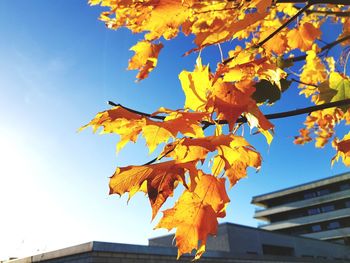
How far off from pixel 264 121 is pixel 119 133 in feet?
1.64

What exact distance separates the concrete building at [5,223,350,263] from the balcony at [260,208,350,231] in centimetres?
1386

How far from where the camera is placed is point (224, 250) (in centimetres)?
2211

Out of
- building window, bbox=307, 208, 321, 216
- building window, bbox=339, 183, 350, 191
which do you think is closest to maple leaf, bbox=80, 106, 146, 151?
building window, bbox=339, 183, 350, 191

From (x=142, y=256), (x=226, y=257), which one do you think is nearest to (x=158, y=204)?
(x=142, y=256)

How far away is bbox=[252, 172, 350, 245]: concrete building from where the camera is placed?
53469mm

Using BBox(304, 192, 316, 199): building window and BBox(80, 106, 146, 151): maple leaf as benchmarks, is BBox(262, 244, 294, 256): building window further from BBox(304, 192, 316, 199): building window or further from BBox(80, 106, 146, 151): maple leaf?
BBox(80, 106, 146, 151): maple leaf

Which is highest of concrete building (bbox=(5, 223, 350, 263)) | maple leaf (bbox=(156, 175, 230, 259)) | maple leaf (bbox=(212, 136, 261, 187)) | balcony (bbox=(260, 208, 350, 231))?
balcony (bbox=(260, 208, 350, 231))

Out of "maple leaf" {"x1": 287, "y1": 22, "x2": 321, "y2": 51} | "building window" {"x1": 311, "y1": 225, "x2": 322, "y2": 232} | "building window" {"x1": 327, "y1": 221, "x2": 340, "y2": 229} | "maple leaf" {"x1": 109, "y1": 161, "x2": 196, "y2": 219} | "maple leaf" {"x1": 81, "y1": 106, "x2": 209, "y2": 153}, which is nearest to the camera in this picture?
"maple leaf" {"x1": 109, "y1": 161, "x2": 196, "y2": 219}

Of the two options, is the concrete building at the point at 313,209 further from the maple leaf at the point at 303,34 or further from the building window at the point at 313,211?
the maple leaf at the point at 303,34

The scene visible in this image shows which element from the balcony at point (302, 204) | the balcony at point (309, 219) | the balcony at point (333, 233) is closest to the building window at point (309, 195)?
the balcony at point (302, 204)

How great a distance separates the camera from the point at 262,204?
207 feet

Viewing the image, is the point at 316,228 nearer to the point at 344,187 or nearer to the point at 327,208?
the point at 327,208

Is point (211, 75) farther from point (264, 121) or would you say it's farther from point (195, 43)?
point (264, 121)

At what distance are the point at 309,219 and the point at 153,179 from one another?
61.5m
